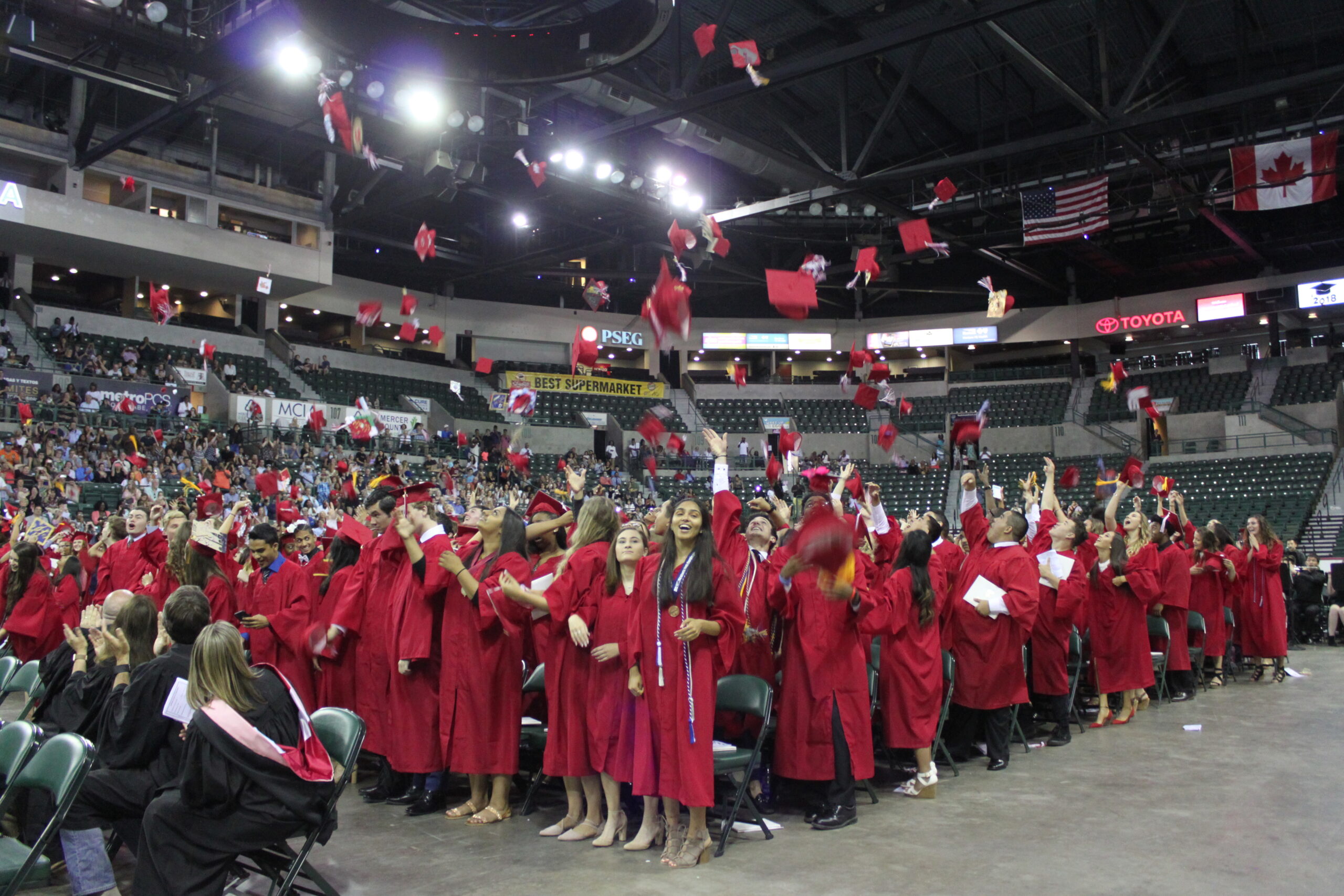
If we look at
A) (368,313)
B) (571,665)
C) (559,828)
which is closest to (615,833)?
(559,828)

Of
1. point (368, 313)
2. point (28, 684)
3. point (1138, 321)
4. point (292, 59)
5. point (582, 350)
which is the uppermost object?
point (292, 59)

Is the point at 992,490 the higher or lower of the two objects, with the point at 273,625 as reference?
higher

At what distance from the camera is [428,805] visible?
17.3 ft

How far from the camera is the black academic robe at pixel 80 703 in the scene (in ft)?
14.4

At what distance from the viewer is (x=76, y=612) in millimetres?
7102

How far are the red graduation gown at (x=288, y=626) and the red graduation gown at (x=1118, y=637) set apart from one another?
6.23m

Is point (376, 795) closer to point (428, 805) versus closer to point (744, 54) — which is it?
Answer: point (428, 805)

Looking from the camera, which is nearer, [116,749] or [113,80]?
[116,749]

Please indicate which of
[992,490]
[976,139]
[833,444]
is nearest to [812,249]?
[833,444]

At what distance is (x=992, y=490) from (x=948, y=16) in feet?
25.8

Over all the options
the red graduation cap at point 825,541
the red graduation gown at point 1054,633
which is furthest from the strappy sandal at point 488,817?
the red graduation gown at point 1054,633

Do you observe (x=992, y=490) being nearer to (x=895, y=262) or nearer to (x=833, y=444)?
(x=895, y=262)

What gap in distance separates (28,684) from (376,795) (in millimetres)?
2054

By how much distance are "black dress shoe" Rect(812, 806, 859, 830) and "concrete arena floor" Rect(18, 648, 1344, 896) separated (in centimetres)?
7
